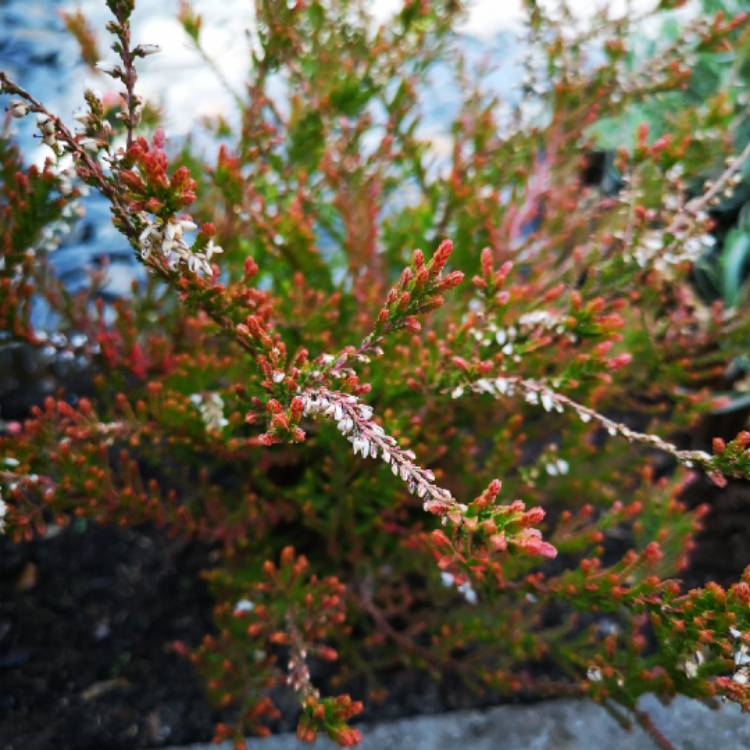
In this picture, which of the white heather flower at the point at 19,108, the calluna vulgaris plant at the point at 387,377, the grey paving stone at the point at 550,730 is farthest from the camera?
the grey paving stone at the point at 550,730

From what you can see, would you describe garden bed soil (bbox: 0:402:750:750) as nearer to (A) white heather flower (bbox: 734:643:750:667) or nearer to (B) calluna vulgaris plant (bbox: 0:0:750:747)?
(B) calluna vulgaris plant (bbox: 0:0:750:747)

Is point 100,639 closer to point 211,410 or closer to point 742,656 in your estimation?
point 211,410

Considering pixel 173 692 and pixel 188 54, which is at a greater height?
pixel 188 54

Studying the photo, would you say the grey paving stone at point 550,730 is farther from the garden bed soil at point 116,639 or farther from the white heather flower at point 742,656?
the white heather flower at point 742,656

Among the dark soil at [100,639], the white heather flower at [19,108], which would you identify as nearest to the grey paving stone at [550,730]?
the dark soil at [100,639]

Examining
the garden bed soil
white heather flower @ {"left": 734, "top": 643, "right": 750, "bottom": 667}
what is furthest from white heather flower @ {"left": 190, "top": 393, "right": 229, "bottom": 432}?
white heather flower @ {"left": 734, "top": 643, "right": 750, "bottom": 667}

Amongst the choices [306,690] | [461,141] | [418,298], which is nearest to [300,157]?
[461,141]

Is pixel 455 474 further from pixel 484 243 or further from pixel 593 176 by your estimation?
pixel 593 176
